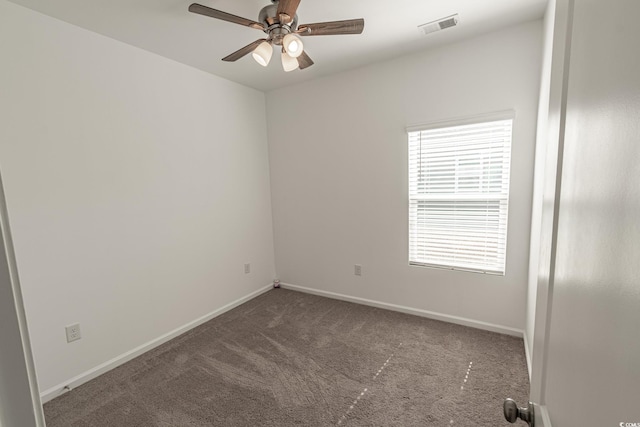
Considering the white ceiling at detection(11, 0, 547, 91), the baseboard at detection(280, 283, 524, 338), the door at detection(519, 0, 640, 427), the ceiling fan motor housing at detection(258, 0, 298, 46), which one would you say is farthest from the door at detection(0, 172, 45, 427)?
the baseboard at detection(280, 283, 524, 338)

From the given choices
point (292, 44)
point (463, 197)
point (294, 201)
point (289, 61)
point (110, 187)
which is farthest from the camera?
point (294, 201)

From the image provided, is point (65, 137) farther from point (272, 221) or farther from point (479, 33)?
point (479, 33)

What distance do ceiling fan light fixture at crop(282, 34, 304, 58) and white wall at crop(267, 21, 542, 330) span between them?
1.39 metres

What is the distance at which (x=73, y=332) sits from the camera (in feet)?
7.04

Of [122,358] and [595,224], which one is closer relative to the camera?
[595,224]

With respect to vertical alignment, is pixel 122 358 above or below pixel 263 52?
below

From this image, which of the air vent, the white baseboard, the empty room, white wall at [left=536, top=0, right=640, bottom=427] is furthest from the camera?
the air vent

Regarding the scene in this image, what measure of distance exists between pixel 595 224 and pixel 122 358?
10.3 ft

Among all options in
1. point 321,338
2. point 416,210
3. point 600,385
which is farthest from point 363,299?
point 600,385

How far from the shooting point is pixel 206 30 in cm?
223

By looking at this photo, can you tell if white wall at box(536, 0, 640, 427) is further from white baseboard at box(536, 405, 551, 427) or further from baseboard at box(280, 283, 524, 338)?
baseboard at box(280, 283, 524, 338)

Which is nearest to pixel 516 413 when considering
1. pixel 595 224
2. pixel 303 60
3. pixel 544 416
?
pixel 544 416

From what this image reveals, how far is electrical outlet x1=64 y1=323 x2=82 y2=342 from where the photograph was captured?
2.12 metres

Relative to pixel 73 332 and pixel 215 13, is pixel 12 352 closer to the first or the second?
pixel 215 13
